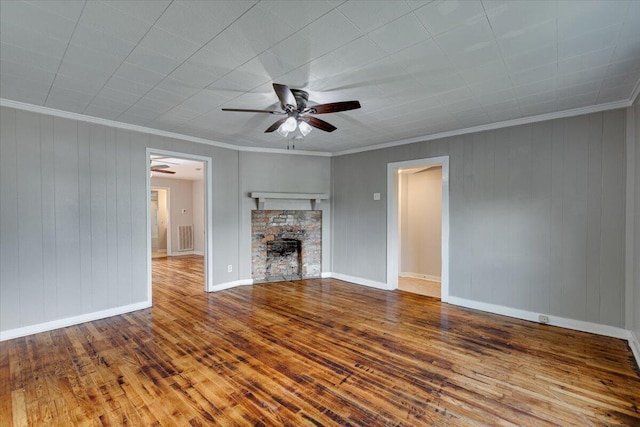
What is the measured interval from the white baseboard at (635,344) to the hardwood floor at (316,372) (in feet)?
0.27

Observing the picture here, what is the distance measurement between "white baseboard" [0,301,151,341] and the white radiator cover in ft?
19.1

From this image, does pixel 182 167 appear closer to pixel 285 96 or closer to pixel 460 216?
pixel 285 96

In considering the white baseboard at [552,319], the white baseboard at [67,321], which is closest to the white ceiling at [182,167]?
the white baseboard at [67,321]

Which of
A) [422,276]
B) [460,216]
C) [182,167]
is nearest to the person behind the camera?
[460,216]

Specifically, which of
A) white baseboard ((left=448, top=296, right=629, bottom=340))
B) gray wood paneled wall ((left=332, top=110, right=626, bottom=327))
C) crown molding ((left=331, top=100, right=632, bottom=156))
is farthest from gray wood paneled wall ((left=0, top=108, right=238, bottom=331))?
white baseboard ((left=448, top=296, right=629, bottom=340))

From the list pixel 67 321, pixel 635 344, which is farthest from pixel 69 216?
pixel 635 344

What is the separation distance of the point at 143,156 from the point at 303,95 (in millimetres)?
2771

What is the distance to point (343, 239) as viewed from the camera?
19.7 ft

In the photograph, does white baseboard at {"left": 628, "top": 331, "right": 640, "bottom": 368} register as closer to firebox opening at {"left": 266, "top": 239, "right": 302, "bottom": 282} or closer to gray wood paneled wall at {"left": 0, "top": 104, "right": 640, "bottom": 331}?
gray wood paneled wall at {"left": 0, "top": 104, "right": 640, "bottom": 331}

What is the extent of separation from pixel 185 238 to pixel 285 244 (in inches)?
211

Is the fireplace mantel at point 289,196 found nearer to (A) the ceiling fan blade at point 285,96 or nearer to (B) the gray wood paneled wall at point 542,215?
(B) the gray wood paneled wall at point 542,215

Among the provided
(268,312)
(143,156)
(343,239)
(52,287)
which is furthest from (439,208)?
(52,287)

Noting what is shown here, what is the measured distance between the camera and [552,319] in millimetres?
3633

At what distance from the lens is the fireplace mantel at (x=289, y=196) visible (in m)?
5.52
